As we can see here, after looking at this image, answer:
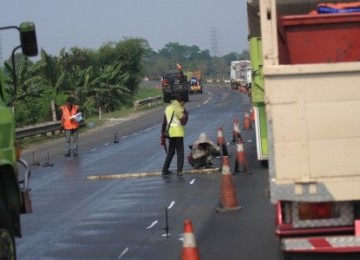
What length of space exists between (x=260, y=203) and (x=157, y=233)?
2.40 meters

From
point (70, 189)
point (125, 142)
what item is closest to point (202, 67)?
point (125, 142)

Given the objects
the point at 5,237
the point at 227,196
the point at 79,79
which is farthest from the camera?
the point at 79,79

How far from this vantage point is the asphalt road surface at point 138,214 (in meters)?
9.49

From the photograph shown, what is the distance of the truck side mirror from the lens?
7.61 meters

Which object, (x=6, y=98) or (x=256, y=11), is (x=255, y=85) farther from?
(x=6, y=98)

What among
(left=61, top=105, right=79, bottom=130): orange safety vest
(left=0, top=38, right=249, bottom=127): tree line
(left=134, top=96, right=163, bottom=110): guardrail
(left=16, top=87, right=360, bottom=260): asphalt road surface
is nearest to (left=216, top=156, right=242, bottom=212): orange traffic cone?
(left=16, top=87, right=360, bottom=260): asphalt road surface

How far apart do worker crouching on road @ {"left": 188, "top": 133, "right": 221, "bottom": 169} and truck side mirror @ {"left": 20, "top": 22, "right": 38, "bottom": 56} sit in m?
9.68

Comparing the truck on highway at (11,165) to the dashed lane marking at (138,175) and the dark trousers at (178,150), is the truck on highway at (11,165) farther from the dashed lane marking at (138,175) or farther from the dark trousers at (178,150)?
the dashed lane marking at (138,175)

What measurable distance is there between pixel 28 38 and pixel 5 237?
1.94 m

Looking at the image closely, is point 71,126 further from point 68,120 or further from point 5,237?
point 5,237

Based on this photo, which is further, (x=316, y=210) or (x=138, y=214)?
(x=138, y=214)

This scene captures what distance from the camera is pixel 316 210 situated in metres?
6.91

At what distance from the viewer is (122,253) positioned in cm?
937

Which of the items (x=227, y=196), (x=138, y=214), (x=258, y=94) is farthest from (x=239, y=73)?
(x=227, y=196)
